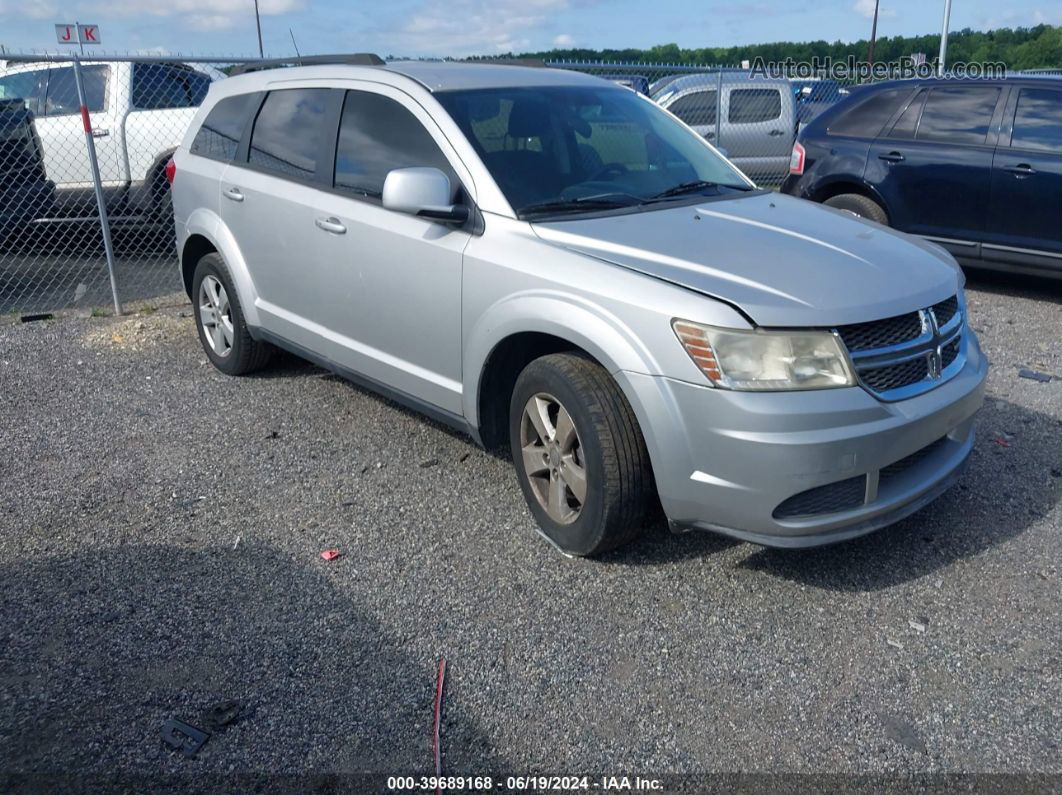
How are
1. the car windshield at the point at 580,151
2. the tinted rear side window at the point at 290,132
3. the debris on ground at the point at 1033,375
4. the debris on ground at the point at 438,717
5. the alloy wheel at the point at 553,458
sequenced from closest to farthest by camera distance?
1. the debris on ground at the point at 438,717
2. the alloy wheel at the point at 553,458
3. the car windshield at the point at 580,151
4. the tinted rear side window at the point at 290,132
5. the debris on ground at the point at 1033,375

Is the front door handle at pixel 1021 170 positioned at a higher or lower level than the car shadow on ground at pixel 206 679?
higher

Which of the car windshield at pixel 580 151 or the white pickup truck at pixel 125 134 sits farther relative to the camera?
the white pickup truck at pixel 125 134

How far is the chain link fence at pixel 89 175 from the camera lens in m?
Answer: 9.34

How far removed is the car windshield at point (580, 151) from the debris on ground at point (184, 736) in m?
2.29

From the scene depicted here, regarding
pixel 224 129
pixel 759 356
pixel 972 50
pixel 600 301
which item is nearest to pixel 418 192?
pixel 600 301

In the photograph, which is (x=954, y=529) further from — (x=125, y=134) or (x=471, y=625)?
(x=125, y=134)

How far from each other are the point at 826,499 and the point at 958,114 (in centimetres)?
605

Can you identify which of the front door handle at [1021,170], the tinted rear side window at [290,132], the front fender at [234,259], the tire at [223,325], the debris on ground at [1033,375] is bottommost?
the debris on ground at [1033,375]

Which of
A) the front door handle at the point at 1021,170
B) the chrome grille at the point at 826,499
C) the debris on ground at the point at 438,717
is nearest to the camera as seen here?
the debris on ground at the point at 438,717

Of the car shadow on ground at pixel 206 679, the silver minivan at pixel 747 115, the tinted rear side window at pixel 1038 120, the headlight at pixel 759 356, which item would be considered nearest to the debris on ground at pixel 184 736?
the car shadow on ground at pixel 206 679

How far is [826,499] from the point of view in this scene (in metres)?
3.35

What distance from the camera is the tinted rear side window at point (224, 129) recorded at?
226 inches

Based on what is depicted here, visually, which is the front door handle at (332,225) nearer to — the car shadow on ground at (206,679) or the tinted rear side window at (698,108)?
the car shadow on ground at (206,679)

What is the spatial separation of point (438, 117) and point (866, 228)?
6.41 ft
